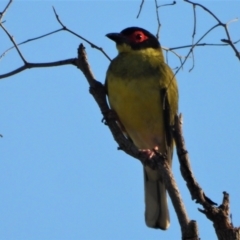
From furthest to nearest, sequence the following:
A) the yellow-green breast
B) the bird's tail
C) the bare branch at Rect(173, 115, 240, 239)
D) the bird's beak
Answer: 1. the bird's beak
2. the bird's tail
3. the yellow-green breast
4. the bare branch at Rect(173, 115, 240, 239)

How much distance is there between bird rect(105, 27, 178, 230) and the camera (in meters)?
6.20

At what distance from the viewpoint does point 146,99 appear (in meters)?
6.17

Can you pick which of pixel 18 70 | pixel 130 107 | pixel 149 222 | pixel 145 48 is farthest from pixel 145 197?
pixel 18 70

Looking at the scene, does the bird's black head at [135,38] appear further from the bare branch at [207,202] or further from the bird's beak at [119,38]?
the bare branch at [207,202]

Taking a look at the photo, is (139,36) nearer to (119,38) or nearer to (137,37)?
(137,37)

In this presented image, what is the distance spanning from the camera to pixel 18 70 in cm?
500

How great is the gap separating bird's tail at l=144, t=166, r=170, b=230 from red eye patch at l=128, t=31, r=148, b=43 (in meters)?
1.35

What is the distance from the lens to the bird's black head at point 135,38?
22.4 feet

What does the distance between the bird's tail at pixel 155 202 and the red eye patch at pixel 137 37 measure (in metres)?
1.35

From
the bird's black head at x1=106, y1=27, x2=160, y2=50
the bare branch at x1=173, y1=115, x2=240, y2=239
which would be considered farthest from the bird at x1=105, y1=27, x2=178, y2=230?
A: the bare branch at x1=173, y1=115, x2=240, y2=239

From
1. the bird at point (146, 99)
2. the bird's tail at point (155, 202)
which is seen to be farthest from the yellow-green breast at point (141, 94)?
the bird's tail at point (155, 202)

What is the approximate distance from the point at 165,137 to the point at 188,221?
2.52m

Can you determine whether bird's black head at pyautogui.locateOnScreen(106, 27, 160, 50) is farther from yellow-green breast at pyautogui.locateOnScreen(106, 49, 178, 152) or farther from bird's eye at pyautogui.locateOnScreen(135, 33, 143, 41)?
yellow-green breast at pyautogui.locateOnScreen(106, 49, 178, 152)

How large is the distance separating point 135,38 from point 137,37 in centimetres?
4
